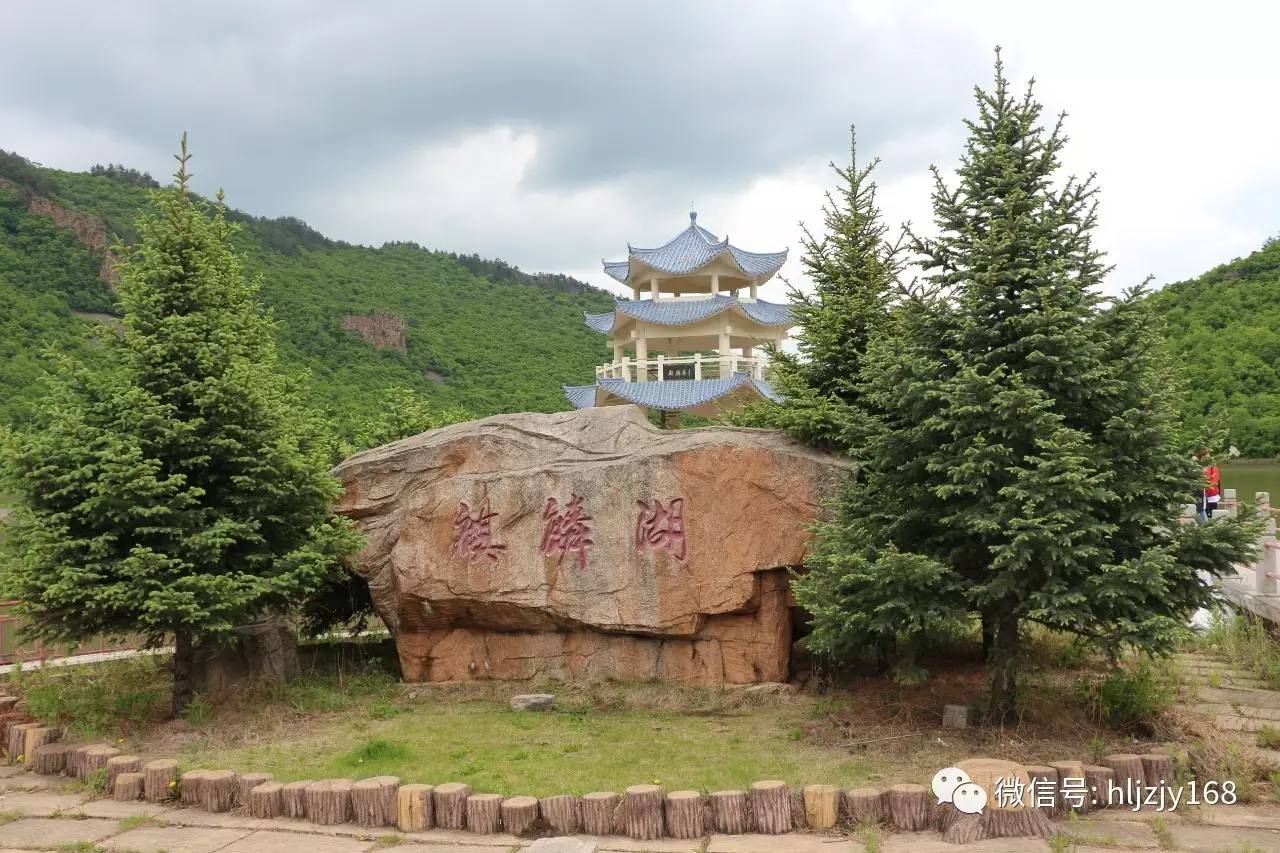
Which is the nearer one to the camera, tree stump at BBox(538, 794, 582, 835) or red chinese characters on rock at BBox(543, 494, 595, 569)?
tree stump at BBox(538, 794, 582, 835)

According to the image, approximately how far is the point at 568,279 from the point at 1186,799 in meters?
41.1

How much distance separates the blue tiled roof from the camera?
19016 mm

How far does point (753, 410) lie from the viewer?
8781mm

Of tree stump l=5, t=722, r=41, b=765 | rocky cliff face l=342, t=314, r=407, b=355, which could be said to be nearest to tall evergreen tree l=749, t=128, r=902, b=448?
tree stump l=5, t=722, r=41, b=765

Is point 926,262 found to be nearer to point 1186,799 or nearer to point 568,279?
point 1186,799

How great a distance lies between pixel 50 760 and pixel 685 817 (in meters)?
4.11

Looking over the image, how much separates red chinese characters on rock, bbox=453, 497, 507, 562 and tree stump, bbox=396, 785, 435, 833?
3005mm

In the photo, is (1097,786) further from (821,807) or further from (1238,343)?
(1238,343)

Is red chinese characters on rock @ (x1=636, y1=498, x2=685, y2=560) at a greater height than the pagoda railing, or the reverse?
the pagoda railing

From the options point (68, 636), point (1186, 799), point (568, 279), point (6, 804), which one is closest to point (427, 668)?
point (68, 636)

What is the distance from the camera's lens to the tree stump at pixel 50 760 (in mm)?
5906

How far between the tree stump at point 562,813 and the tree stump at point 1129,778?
2.62 meters

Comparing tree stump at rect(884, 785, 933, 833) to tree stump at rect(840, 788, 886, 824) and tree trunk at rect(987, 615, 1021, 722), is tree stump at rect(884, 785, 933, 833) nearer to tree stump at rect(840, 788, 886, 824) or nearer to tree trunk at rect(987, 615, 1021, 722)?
tree stump at rect(840, 788, 886, 824)

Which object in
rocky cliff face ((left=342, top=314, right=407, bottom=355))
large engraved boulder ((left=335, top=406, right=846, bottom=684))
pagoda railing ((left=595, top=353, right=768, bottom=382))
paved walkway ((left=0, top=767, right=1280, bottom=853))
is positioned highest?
rocky cliff face ((left=342, top=314, right=407, bottom=355))
